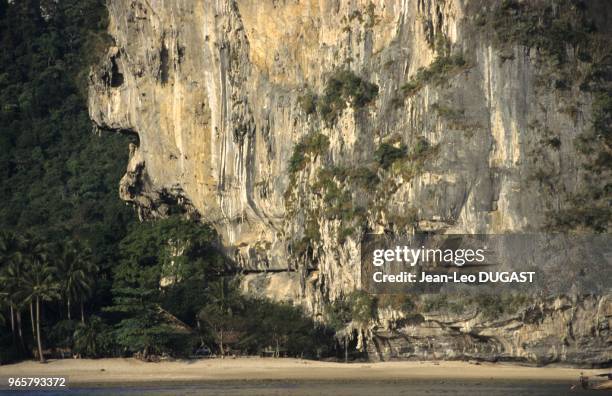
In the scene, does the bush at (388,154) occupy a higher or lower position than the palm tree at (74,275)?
higher

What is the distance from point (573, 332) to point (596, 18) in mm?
13274

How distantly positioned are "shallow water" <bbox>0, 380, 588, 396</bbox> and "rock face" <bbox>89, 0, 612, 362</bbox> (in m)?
4.68

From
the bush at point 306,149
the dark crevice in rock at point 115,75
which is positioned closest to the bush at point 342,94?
the bush at point 306,149

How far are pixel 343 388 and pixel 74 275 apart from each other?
15.8 m

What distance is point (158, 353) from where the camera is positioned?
64.6 m

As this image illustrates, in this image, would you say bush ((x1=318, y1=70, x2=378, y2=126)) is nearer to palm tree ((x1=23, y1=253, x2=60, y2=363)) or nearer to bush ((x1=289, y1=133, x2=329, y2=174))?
bush ((x1=289, y1=133, x2=329, y2=174))

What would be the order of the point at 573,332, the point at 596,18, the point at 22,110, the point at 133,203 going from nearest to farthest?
the point at 573,332, the point at 596,18, the point at 133,203, the point at 22,110

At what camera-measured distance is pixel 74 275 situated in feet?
215

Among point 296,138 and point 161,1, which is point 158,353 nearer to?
point 296,138

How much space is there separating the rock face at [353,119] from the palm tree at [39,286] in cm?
981

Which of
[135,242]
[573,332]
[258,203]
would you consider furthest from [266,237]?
[573,332]

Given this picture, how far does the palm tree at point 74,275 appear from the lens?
65625 millimetres

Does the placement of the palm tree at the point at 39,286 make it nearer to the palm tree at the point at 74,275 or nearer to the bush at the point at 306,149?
the palm tree at the point at 74,275

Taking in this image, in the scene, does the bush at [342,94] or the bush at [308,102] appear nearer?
the bush at [342,94]
